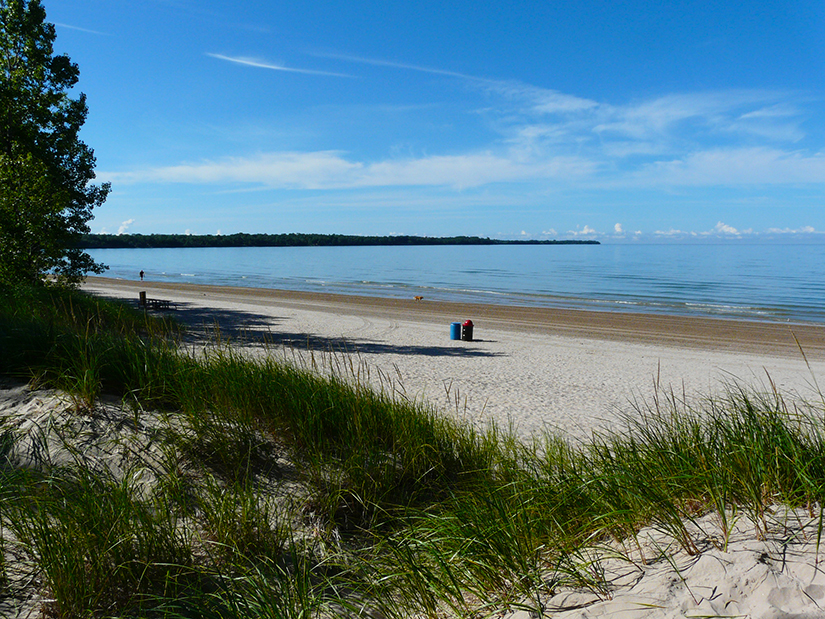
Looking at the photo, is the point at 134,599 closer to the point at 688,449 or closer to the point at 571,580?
the point at 571,580

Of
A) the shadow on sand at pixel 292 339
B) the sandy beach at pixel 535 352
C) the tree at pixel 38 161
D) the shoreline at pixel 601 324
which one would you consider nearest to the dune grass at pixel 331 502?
the sandy beach at pixel 535 352

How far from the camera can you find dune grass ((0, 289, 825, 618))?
2.91 m

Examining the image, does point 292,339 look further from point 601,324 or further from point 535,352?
point 601,324

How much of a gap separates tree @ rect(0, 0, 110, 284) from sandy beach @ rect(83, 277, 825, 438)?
16.7ft

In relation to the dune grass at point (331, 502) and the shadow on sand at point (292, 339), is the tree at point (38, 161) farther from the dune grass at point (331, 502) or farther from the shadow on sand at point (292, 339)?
the dune grass at point (331, 502)

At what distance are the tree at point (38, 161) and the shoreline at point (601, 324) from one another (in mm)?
11676

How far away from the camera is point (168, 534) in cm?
327

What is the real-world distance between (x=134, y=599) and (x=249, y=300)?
99.7 ft

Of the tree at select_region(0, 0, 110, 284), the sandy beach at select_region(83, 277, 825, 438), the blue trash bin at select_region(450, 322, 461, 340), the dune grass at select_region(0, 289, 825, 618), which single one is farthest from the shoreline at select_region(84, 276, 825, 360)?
the dune grass at select_region(0, 289, 825, 618)

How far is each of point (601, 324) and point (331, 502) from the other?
21.6 meters

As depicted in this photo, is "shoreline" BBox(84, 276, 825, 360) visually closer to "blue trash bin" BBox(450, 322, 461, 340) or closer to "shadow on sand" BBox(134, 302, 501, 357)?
"blue trash bin" BBox(450, 322, 461, 340)

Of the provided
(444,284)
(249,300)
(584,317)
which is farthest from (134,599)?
(444,284)

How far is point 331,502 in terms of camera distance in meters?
4.14

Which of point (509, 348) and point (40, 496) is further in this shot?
point (509, 348)
